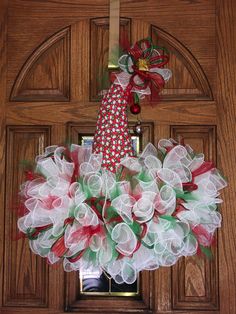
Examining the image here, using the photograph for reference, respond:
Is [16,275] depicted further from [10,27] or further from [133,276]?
[10,27]

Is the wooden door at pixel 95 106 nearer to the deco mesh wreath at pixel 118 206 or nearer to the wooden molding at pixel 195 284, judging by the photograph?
the wooden molding at pixel 195 284

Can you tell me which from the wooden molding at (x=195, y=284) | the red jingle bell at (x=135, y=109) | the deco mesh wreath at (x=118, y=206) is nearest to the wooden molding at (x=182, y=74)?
the red jingle bell at (x=135, y=109)

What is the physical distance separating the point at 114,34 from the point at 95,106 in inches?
6.3

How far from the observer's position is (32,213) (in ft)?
3.18

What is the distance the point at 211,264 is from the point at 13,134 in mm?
518

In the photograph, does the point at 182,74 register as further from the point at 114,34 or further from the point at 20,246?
the point at 20,246

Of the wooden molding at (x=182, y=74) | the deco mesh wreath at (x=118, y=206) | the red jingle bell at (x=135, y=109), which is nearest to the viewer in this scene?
the deco mesh wreath at (x=118, y=206)

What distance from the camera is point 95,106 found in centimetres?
122

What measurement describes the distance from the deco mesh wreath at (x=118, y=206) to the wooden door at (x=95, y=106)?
0.18 metres

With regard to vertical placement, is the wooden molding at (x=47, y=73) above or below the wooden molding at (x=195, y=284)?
above

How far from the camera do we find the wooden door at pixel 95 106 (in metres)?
1.19

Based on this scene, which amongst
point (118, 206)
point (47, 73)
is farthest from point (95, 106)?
point (118, 206)

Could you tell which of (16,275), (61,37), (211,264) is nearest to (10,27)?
(61,37)

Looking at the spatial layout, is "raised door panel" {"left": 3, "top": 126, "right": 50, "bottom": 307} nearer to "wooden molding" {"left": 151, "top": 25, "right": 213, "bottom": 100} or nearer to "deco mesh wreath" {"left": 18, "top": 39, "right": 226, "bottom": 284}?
"deco mesh wreath" {"left": 18, "top": 39, "right": 226, "bottom": 284}
